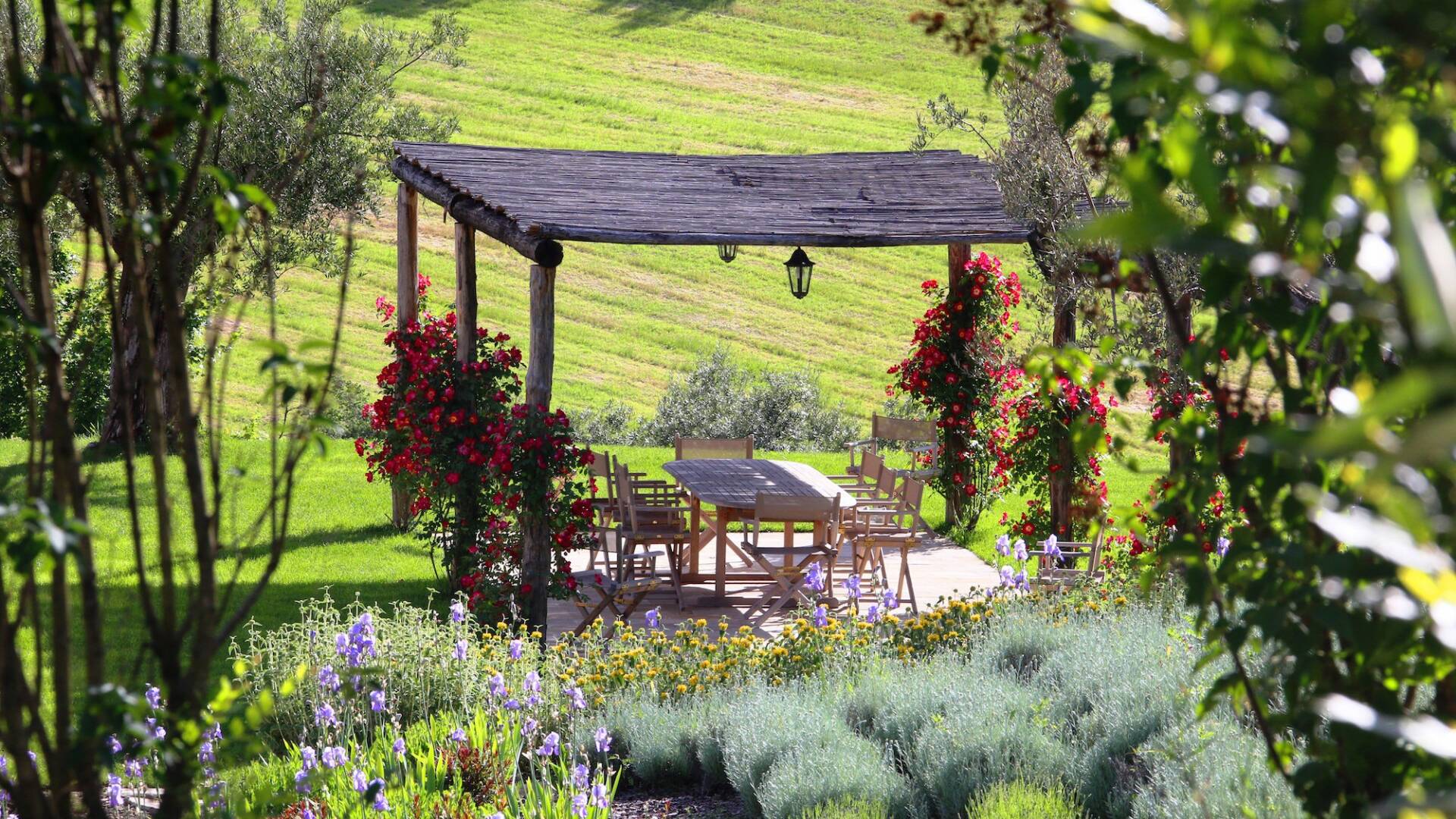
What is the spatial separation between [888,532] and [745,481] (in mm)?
1104

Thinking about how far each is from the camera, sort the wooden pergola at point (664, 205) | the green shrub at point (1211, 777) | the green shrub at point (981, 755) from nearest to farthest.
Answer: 1. the green shrub at point (1211, 777)
2. the green shrub at point (981, 755)
3. the wooden pergola at point (664, 205)

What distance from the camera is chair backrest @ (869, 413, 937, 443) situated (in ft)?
33.5

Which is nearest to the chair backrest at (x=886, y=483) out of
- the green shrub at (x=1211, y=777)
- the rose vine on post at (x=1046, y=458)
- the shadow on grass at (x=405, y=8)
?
the rose vine on post at (x=1046, y=458)

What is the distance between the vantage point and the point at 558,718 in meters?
5.07

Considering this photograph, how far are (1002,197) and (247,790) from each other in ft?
22.0

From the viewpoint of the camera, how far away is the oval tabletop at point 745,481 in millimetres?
7656

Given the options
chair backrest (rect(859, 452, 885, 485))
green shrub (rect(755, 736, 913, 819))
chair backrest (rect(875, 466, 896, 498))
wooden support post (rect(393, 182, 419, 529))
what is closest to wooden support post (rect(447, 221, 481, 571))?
wooden support post (rect(393, 182, 419, 529))

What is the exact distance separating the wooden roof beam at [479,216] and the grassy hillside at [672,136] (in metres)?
7.04

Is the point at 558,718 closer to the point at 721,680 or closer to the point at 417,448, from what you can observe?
the point at 721,680

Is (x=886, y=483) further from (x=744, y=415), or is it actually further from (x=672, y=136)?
(x=672, y=136)

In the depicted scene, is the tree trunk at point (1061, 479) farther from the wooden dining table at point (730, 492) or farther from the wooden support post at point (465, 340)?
the wooden support post at point (465, 340)

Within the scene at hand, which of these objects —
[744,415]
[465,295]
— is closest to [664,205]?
[465,295]

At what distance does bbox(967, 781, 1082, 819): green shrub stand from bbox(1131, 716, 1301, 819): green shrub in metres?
0.21

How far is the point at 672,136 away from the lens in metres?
32.2
